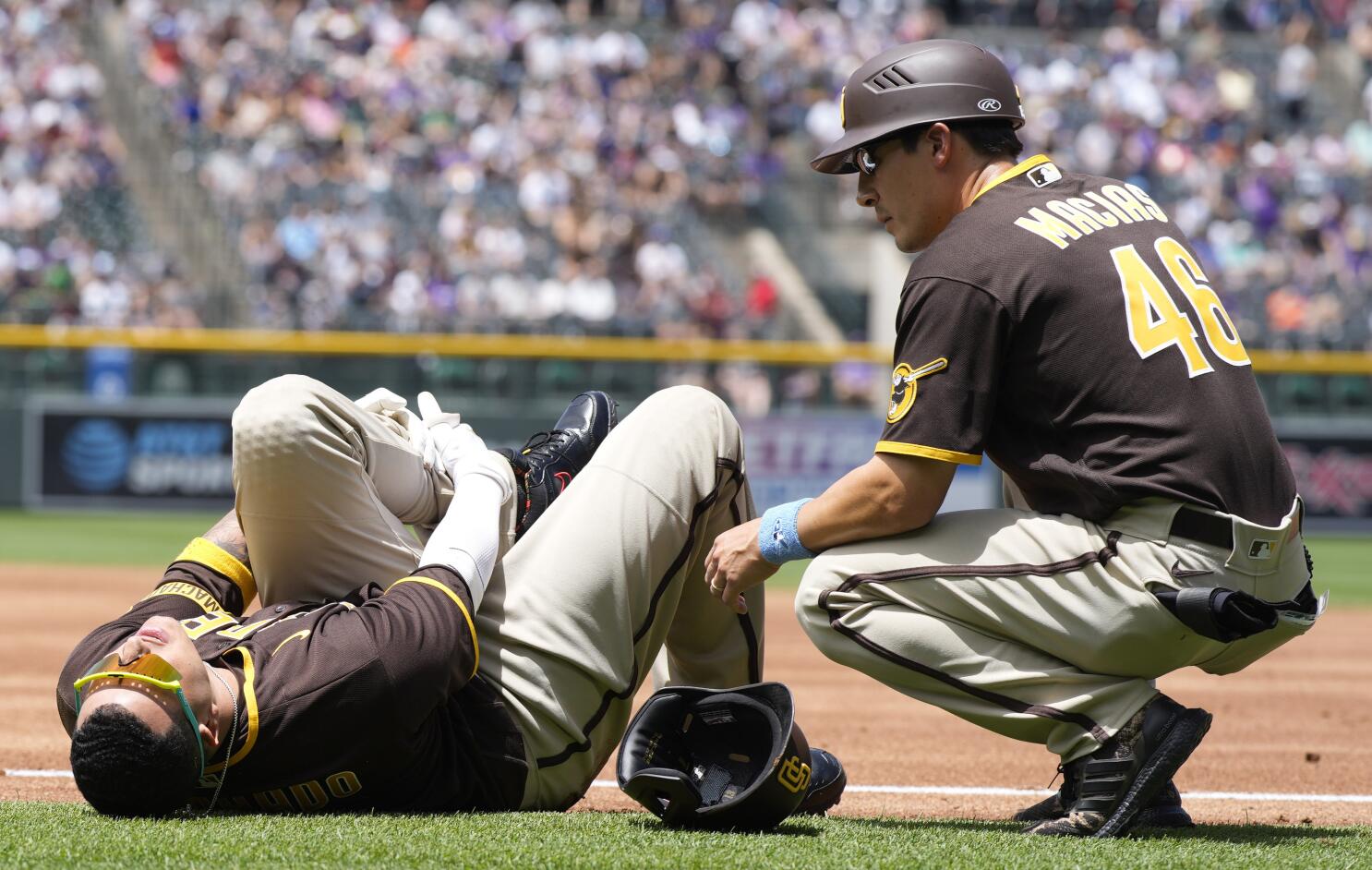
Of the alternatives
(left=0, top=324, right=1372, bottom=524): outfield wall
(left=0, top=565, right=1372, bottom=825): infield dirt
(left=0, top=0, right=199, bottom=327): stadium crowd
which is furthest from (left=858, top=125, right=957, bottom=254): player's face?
(left=0, top=0, right=199, bottom=327): stadium crowd

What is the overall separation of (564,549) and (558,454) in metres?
0.75

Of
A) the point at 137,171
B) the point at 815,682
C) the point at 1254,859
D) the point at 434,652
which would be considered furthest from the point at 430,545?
the point at 137,171

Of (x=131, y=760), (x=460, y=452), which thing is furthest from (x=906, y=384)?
(x=131, y=760)

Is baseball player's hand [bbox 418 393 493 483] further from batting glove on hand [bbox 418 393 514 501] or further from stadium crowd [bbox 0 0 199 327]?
stadium crowd [bbox 0 0 199 327]

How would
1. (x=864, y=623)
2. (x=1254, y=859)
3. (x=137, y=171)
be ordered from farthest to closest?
(x=137, y=171)
(x=864, y=623)
(x=1254, y=859)

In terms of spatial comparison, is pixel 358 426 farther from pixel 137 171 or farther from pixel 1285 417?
pixel 137 171

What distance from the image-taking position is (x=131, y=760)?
2.93 metres

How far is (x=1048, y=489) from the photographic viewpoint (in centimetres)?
337

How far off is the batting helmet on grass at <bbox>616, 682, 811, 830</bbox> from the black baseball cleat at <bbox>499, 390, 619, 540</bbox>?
74cm

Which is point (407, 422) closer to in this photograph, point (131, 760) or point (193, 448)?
point (131, 760)

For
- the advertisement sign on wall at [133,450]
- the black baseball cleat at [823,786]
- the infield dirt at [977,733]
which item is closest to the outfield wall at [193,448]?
the advertisement sign on wall at [133,450]

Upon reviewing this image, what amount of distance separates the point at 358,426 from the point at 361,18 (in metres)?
17.2

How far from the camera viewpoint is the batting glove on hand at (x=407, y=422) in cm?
392

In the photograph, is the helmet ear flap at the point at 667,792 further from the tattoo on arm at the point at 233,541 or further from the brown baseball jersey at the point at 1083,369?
the tattoo on arm at the point at 233,541
